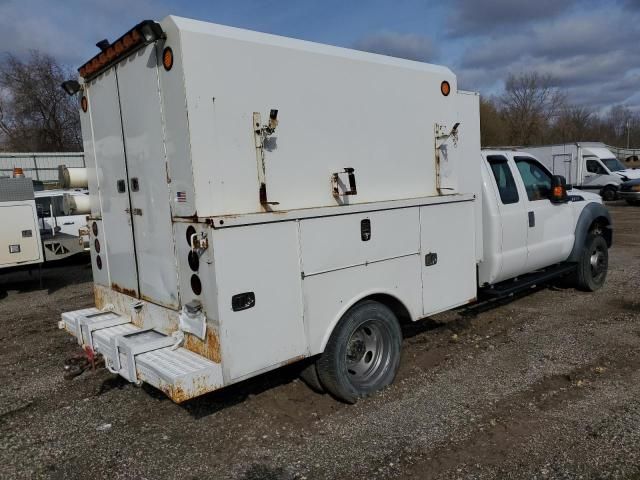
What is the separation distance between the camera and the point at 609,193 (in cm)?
2444

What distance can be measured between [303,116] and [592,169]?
25298 millimetres

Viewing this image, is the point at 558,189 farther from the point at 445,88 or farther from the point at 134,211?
the point at 134,211

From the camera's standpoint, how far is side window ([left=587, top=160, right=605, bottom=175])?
24.9 m

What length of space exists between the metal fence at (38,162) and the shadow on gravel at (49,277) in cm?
2139

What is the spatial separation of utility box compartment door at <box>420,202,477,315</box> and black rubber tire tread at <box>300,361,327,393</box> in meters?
1.19

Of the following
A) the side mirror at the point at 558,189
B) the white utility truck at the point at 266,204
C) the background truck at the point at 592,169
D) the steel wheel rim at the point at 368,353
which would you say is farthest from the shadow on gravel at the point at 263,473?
the background truck at the point at 592,169

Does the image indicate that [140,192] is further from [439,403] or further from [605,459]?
[605,459]

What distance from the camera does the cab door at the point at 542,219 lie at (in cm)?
617

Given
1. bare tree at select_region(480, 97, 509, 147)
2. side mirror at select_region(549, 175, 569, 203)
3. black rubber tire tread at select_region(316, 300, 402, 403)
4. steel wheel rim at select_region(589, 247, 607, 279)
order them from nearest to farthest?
black rubber tire tread at select_region(316, 300, 402, 403), side mirror at select_region(549, 175, 569, 203), steel wheel rim at select_region(589, 247, 607, 279), bare tree at select_region(480, 97, 509, 147)

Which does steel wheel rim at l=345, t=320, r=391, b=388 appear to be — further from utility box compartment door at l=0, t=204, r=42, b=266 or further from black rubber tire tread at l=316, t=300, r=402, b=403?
utility box compartment door at l=0, t=204, r=42, b=266

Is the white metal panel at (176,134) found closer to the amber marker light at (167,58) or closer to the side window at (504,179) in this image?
the amber marker light at (167,58)

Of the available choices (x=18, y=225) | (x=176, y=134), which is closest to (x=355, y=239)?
(x=176, y=134)

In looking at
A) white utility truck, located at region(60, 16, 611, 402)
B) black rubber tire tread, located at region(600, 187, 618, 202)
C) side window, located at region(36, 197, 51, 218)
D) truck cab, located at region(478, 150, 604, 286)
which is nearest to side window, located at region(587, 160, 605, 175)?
black rubber tire tread, located at region(600, 187, 618, 202)

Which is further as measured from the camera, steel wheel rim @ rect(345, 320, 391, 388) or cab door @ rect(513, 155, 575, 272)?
cab door @ rect(513, 155, 575, 272)
